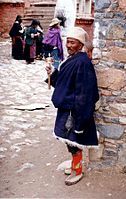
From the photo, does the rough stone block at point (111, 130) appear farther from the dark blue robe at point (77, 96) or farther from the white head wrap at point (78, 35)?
the white head wrap at point (78, 35)

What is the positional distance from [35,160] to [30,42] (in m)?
8.88

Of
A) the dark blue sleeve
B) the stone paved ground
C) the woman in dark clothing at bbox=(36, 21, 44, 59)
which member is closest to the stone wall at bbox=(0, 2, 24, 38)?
the woman in dark clothing at bbox=(36, 21, 44, 59)

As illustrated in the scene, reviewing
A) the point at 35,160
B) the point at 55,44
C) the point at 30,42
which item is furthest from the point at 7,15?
the point at 35,160

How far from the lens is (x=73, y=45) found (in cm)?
421

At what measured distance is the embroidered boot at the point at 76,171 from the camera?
4492 mm

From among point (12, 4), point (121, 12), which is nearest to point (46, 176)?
point (121, 12)

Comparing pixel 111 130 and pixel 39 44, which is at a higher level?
pixel 111 130

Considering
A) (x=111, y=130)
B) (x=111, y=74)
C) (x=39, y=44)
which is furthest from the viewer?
(x=39, y=44)

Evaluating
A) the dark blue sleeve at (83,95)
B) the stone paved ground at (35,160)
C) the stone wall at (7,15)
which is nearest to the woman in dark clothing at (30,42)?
the stone paved ground at (35,160)

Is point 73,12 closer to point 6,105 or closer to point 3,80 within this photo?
point 3,80

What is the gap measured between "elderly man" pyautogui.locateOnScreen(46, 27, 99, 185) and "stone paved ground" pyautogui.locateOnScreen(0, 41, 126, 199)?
0.50 meters

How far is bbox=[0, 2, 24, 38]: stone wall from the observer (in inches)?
783

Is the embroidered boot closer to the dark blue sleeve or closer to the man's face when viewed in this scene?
the dark blue sleeve

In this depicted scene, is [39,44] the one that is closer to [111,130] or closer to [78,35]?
[111,130]
